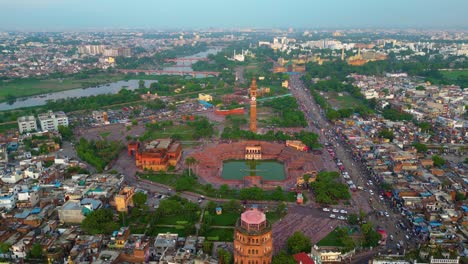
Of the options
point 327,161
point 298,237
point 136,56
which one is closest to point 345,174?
point 327,161

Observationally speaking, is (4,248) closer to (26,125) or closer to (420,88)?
(26,125)

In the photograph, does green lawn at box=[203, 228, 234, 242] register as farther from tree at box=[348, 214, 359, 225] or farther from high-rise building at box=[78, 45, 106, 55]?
high-rise building at box=[78, 45, 106, 55]

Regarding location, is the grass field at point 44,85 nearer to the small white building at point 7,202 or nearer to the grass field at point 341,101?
the small white building at point 7,202

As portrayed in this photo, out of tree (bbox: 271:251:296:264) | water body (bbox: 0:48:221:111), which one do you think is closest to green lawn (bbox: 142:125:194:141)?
tree (bbox: 271:251:296:264)

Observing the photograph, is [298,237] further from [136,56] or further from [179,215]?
[136,56]

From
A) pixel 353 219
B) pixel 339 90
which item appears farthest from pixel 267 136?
pixel 339 90
